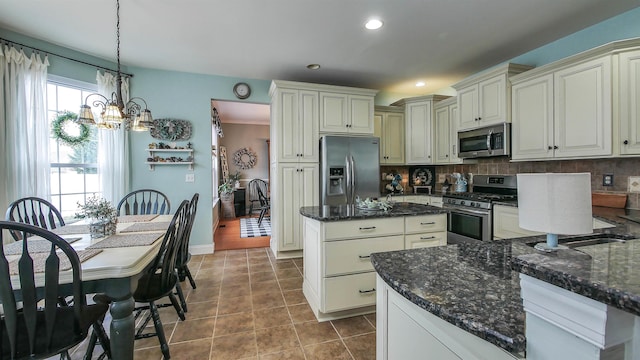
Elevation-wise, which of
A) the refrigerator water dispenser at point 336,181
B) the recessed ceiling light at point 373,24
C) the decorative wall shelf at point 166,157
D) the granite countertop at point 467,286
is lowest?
the granite countertop at point 467,286

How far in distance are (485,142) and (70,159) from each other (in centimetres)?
500

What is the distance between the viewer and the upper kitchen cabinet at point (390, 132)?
4.34m

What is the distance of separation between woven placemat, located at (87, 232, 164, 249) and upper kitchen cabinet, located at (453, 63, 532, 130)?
365 cm

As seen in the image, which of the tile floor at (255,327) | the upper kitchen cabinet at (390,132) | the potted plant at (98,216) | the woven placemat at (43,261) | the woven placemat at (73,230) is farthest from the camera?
the upper kitchen cabinet at (390,132)

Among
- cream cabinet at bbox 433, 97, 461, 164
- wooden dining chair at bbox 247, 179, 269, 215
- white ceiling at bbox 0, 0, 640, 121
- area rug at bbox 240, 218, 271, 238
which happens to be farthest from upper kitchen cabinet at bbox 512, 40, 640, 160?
wooden dining chair at bbox 247, 179, 269, 215

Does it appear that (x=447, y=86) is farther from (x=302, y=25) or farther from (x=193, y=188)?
(x=193, y=188)

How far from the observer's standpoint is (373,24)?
259 centimetres

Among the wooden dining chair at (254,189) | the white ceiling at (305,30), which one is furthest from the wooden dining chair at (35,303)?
the wooden dining chair at (254,189)

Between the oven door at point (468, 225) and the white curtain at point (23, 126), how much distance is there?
4.66 meters

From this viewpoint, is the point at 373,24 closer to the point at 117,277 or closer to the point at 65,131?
the point at 117,277

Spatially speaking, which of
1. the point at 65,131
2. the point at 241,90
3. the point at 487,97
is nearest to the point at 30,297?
the point at 65,131

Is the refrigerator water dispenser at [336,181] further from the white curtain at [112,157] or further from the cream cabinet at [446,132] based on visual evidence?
the white curtain at [112,157]

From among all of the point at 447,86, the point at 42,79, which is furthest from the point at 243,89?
the point at 447,86

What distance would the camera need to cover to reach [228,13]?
239 centimetres
